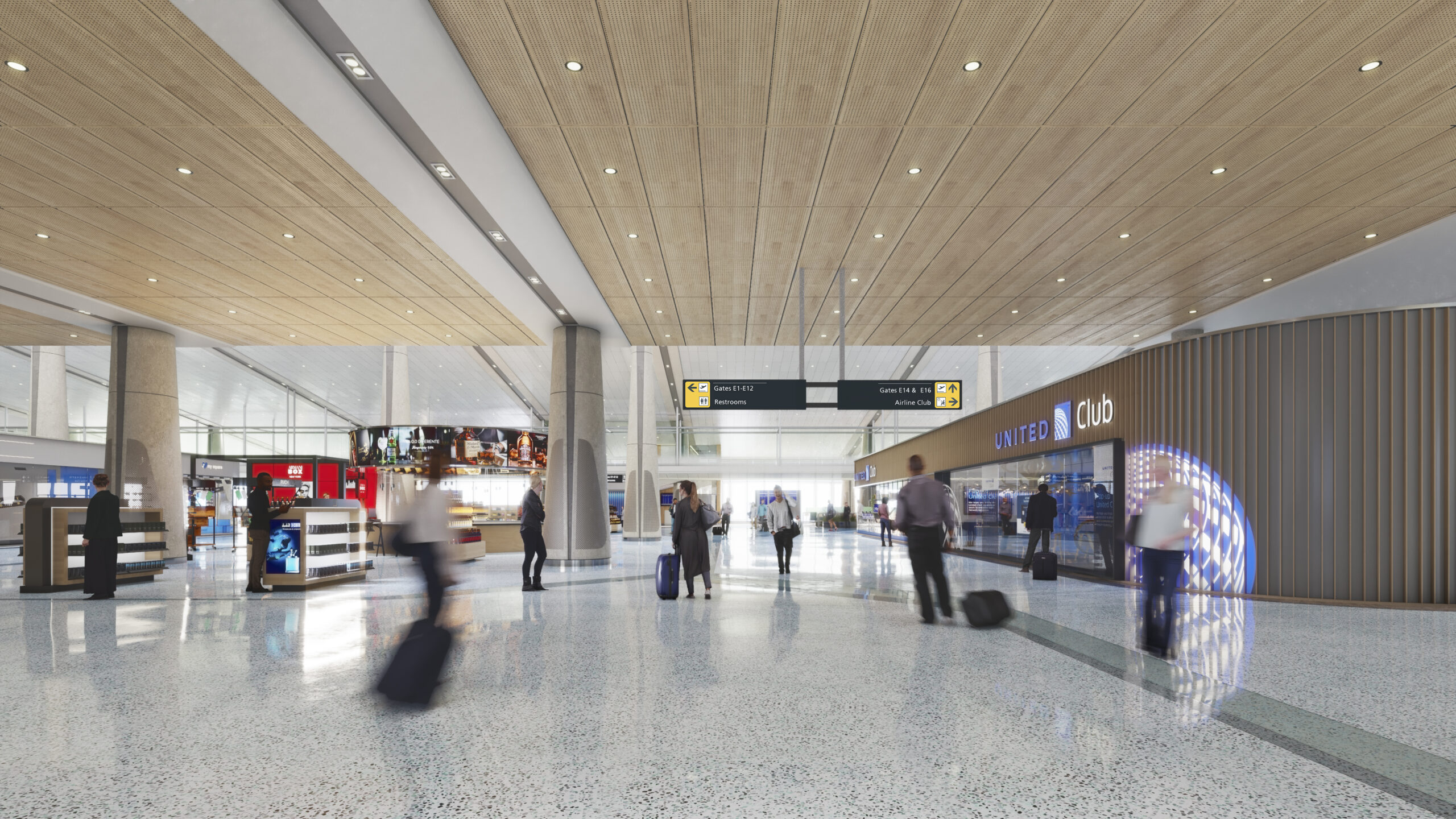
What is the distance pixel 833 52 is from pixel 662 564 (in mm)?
5704

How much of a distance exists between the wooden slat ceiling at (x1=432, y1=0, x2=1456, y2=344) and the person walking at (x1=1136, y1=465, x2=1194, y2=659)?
3.54 meters

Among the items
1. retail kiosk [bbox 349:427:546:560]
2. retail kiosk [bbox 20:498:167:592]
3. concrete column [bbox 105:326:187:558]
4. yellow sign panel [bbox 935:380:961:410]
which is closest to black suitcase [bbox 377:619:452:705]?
retail kiosk [bbox 20:498:167:592]

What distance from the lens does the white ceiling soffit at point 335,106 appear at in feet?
18.3

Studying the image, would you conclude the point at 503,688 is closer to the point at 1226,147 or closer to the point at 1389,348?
the point at 1226,147

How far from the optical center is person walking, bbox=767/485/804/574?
12836mm

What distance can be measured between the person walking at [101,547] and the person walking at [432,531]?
23.6ft

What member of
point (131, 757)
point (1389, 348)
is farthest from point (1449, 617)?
point (131, 757)

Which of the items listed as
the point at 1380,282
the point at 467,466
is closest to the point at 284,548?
the point at 467,466

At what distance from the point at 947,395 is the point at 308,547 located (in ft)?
33.9

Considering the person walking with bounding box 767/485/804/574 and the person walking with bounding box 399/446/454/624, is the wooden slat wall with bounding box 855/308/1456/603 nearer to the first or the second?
the person walking with bounding box 767/485/804/574

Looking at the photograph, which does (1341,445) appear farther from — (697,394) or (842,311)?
(697,394)

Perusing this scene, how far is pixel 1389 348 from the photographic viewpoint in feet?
28.2

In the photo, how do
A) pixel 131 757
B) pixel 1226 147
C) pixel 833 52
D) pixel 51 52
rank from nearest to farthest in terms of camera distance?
pixel 131 757 → pixel 51 52 → pixel 833 52 → pixel 1226 147

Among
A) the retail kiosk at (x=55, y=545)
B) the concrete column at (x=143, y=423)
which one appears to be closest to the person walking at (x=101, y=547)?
the retail kiosk at (x=55, y=545)
